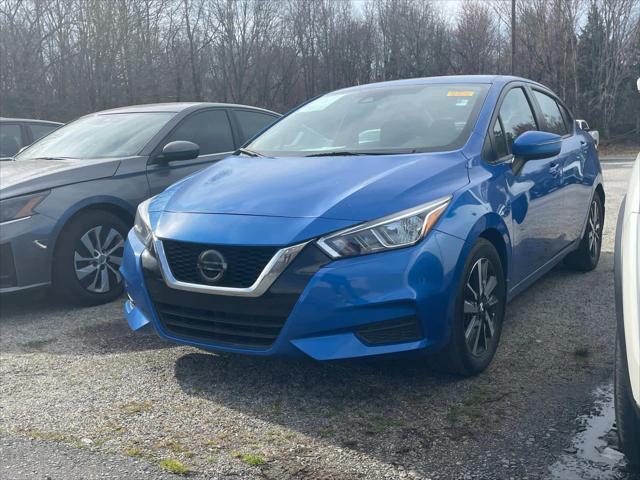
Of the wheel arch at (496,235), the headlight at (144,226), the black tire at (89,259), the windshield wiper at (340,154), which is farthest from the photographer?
the black tire at (89,259)

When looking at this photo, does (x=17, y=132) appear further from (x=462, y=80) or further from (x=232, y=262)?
(x=232, y=262)

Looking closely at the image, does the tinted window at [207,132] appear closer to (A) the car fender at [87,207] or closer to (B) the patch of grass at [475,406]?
(A) the car fender at [87,207]

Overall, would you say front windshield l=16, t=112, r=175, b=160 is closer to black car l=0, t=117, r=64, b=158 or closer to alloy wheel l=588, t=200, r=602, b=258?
black car l=0, t=117, r=64, b=158

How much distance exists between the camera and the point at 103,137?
6.07 metres

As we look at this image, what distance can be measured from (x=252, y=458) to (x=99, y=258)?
3.02 meters

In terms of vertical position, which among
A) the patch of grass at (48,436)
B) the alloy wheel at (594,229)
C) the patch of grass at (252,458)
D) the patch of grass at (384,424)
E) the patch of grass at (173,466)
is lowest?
the patch of grass at (384,424)

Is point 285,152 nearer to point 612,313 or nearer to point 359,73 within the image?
point 612,313

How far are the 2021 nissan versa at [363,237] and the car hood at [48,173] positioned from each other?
4.87 ft

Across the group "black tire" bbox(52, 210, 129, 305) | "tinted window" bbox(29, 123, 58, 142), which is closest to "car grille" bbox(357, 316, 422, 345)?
"black tire" bbox(52, 210, 129, 305)

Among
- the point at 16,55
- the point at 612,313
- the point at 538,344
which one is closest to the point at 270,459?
the point at 538,344

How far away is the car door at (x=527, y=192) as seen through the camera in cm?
409

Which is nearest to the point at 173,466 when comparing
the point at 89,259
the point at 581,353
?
the point at 581,353

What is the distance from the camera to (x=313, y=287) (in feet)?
10.1

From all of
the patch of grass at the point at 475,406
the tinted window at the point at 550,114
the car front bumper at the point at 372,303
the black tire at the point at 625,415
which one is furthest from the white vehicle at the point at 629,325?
the tinted window at the point at 550,114
